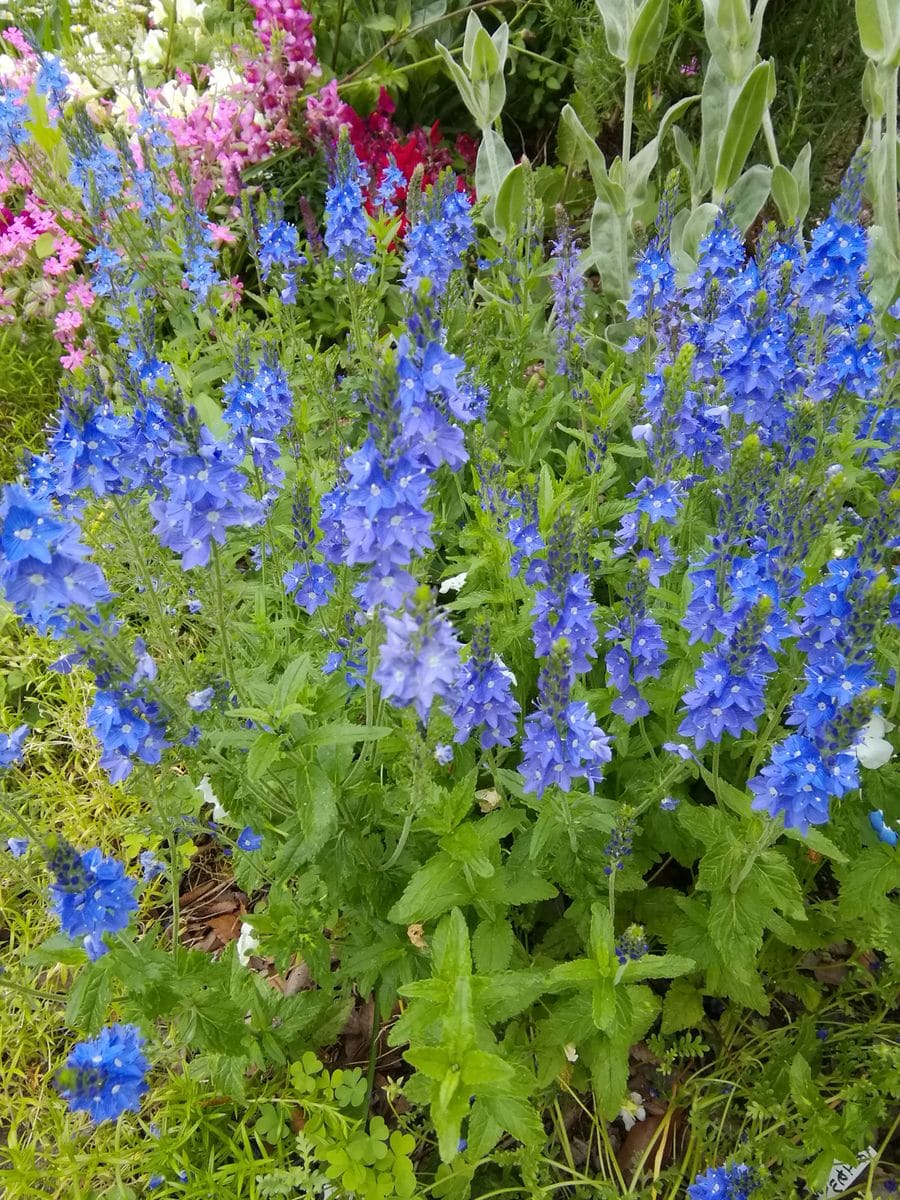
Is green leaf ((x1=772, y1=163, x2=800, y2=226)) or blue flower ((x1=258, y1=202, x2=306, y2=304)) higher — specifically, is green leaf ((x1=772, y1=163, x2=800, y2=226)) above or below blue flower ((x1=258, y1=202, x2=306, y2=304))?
below

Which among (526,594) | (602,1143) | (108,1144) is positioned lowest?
(602,1143)

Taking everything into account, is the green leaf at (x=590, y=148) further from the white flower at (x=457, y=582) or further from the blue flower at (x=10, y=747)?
the blue flower at (x=10, y=747)

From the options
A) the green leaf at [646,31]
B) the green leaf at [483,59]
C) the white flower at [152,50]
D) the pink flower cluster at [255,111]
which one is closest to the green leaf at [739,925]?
the green leaf at [646,31]

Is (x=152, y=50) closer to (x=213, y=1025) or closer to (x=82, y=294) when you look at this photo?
(x=82, y=294)

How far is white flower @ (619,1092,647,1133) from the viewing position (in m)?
2.90

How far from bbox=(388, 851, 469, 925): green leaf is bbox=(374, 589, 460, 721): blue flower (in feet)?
2.56

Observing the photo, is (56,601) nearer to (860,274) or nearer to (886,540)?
(886,540)

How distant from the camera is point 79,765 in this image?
441 cm

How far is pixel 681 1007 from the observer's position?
115 inches

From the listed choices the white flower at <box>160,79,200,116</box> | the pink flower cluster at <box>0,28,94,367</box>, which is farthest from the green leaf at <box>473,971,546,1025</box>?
the white flower at <box>160,79,200,116</box>

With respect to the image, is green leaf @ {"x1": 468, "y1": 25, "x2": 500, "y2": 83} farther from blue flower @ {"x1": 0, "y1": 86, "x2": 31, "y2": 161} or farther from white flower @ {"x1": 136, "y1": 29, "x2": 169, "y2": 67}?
white flower @ {"x1": 136, "y1": 29, "x2": 169, "y2": 67}

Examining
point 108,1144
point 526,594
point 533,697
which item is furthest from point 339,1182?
point 526,594

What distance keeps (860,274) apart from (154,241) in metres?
3.99

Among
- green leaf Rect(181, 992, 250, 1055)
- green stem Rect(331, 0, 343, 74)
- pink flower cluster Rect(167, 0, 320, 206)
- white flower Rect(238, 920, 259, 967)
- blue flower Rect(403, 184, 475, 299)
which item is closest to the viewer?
green leaf Rect(181, 992, 250, 1055)
